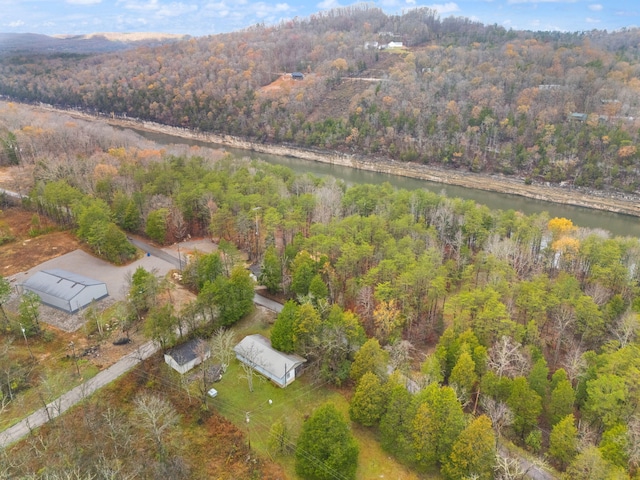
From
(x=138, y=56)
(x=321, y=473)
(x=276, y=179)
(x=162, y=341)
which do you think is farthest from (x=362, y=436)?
(x=138, y=56)

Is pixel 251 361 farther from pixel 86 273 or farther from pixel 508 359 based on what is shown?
pixel 86 273

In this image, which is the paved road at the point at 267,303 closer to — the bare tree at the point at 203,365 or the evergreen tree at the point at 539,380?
the bare tree at the point at 203,365

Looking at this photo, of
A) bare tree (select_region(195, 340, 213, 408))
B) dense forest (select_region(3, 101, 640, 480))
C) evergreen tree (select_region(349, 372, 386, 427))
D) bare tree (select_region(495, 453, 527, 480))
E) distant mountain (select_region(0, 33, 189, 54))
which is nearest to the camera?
bare tree (select_region(495, 453, 527, 480))

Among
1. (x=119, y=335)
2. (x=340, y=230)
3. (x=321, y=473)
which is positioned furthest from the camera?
(x=340, y=230)

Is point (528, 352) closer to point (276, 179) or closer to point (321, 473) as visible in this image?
point (321, 473)

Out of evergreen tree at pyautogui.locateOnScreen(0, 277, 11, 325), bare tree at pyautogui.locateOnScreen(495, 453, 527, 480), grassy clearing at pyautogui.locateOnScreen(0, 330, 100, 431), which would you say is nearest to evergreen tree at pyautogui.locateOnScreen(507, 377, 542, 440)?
bare tree at pyautogui.locateOnScreen(495, 453, 527, 480)

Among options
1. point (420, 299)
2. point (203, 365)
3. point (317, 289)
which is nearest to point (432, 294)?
point (420, 299)

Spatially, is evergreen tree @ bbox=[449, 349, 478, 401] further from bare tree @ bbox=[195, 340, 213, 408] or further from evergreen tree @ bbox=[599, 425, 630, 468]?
bare tree @ bbox=[195, 340, 213, 408]
